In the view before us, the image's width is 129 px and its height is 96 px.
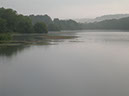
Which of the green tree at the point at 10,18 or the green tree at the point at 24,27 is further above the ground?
the green tree at the point at 10,18

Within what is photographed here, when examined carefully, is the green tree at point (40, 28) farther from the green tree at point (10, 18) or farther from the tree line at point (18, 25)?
the green tree at point (10, 18)

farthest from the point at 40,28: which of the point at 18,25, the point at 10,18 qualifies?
the point at 10,18

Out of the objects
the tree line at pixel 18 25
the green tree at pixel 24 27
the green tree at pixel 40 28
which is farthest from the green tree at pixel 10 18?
the green tree at pixel 40 28

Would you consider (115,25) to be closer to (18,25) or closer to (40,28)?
(40,28)

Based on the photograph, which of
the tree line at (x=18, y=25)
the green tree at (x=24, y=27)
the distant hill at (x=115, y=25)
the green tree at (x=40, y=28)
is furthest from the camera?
the distant hill at (x=115, y=25)

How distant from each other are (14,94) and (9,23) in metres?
73.8

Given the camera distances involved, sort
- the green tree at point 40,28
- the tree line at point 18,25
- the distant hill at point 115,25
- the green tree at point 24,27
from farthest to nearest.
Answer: the distant hill at point 115,25, the green tree at point 40,28, the tree line at point 18,25, the green tree at point 24,27

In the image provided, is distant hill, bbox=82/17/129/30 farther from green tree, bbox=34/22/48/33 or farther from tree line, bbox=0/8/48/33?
tree line, bbox=0/8/48/33

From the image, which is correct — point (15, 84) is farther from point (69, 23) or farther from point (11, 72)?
point (69, 23)

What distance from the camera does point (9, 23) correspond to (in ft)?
261

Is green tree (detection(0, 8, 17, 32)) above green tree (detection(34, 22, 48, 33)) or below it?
above

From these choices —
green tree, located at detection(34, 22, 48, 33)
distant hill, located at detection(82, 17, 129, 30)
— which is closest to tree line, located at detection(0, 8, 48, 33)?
green tree, located at detection(34, 22, 48, 33)

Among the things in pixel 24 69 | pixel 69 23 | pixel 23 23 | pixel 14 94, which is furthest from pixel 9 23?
pixel 69 23

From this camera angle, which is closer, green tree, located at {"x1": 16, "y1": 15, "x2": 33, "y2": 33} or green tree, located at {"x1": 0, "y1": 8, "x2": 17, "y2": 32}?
green tree, located at {"x1": 16, "y1": 15, "x2": 33, "y2": 33}
